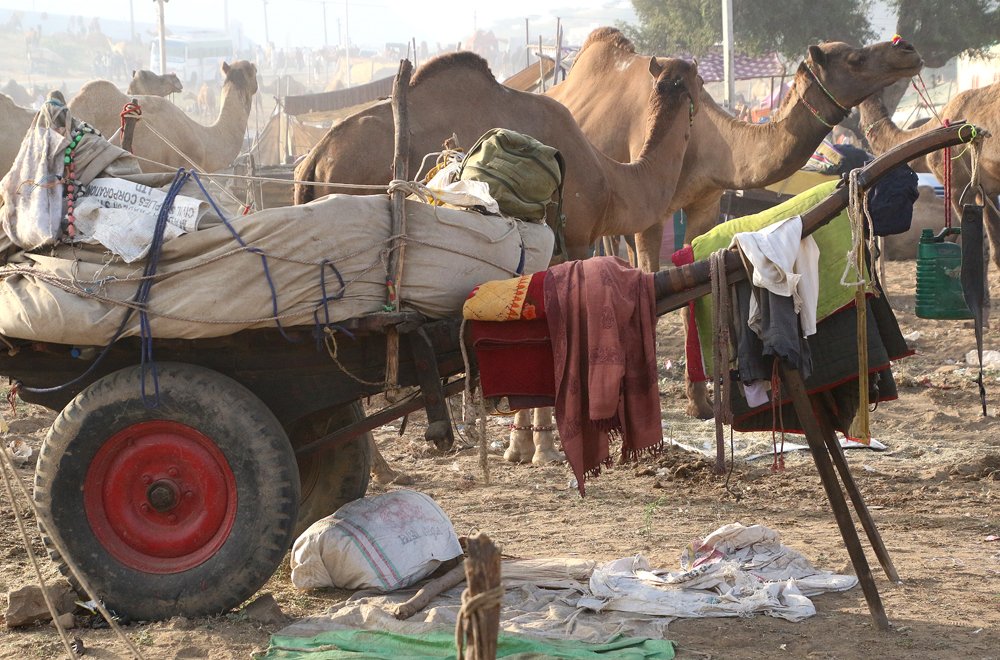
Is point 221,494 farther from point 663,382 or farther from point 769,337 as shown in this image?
point 663,382

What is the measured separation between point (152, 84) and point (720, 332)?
44.9 feet

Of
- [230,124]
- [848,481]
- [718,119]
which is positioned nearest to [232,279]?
[848,481]

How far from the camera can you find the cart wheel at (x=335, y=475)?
4.58 meters

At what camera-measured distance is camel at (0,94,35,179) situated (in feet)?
35.2

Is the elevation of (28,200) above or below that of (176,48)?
below

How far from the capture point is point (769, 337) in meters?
3.26

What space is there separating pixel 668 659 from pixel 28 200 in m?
2.96

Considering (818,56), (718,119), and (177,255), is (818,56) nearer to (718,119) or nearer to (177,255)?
(718,119)

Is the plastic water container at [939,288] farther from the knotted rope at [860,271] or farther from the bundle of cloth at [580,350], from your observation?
the bundle of cloth at [580,350]

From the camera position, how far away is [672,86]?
283 inches

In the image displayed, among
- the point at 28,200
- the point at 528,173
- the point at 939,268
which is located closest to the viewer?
the point at 28,200

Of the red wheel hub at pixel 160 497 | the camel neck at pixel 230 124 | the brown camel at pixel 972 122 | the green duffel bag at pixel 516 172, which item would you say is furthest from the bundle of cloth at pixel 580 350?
the camel neck at pixel 230 124

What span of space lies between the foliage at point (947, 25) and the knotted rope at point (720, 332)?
965 inches

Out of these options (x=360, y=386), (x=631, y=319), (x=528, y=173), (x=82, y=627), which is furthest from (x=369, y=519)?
(x=528, y=173)
